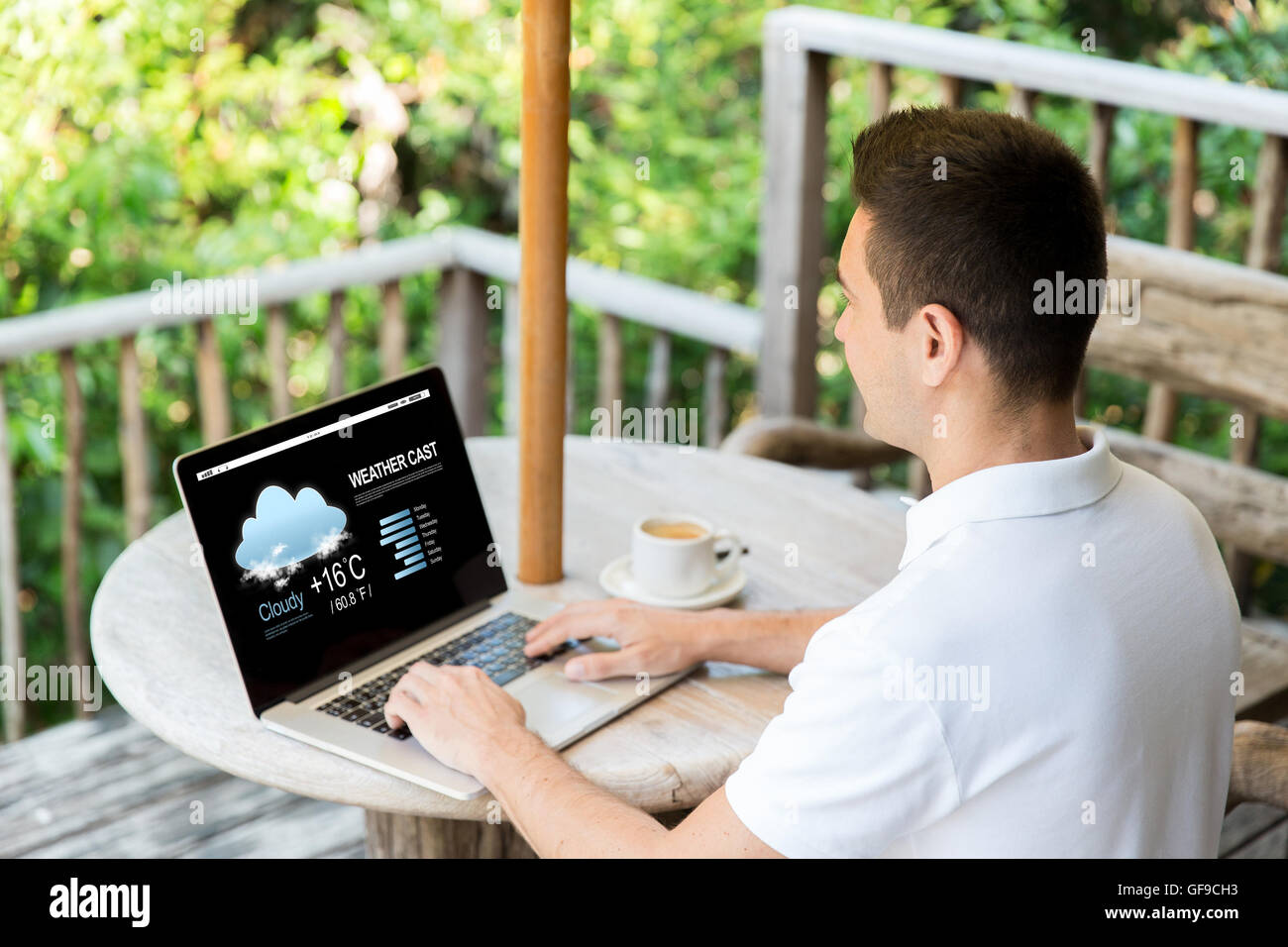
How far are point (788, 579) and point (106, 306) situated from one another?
1456 mm

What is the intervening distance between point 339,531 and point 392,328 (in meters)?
1.65

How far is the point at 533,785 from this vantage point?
1.15m

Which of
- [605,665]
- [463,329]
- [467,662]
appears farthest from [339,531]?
[463,329]

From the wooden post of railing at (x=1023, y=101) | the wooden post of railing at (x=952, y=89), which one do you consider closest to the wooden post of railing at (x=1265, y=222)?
the wooden post of railing at (x=1023, y=101)

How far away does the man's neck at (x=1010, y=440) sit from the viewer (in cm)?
104

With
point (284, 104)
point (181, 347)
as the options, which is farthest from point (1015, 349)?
point (284, 104)

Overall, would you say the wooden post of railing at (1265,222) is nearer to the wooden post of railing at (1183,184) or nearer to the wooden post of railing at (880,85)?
the wooden post of railing at (1183,184)

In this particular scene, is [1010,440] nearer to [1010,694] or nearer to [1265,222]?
[1010,694]

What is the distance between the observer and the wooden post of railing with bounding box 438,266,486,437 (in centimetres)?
308

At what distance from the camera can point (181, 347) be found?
3916 millimetres

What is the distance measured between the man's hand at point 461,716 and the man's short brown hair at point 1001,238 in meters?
0.49

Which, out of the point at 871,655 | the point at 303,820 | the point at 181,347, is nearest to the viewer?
Result: the point at 871,655

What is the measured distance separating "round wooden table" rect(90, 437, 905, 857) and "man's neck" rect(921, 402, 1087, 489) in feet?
1.24

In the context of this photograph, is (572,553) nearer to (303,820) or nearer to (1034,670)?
(1034,670)
